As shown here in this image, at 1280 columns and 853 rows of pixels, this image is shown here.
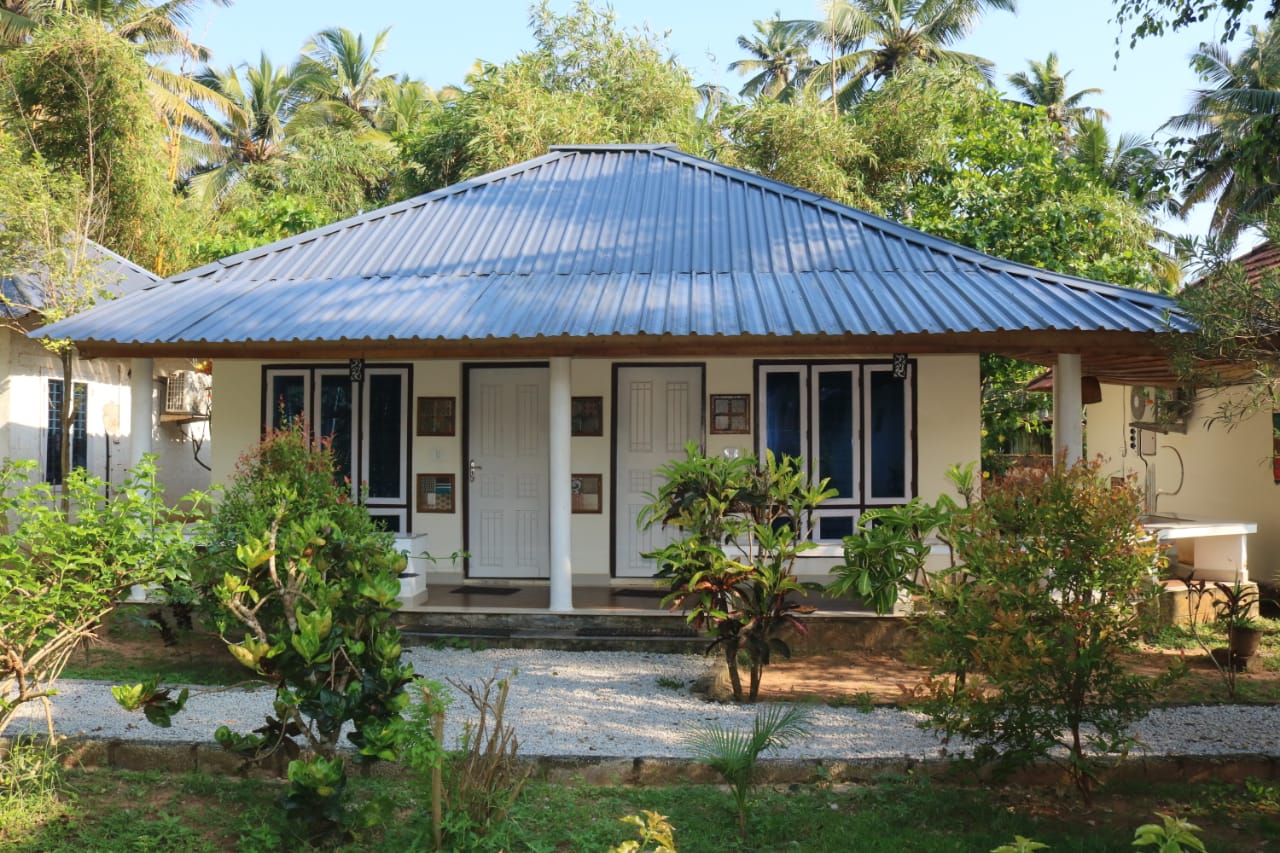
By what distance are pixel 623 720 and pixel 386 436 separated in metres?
5.29

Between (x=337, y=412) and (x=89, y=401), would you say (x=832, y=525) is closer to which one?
(x=337, y=412)

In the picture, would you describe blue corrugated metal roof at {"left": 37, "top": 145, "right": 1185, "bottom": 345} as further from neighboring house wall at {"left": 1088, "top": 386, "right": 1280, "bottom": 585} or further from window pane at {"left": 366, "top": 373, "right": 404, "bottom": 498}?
neighboring house wall at {"left": 1088, "top": 386, "right": 1280, "bottom": 585}

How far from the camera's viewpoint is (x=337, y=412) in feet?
35.4

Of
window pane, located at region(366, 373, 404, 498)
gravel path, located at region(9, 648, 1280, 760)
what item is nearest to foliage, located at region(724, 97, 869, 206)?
window pane, located at region(366, 373, 404, 498)

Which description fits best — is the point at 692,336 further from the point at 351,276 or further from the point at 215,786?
the point at 215,786

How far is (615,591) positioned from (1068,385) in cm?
472

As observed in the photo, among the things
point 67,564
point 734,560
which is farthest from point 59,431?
point 734,560

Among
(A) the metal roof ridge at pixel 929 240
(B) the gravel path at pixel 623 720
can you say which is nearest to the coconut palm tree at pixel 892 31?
(A) the metal roof ridge at pixel 929 240

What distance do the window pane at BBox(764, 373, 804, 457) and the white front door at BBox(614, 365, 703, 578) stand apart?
742 mm

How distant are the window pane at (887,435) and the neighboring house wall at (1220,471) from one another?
8.54 feet

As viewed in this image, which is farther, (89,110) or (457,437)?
(89,110)

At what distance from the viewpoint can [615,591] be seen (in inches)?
398

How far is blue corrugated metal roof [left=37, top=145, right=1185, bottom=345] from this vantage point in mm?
8703

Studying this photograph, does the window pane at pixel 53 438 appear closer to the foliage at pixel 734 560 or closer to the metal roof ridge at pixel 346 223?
the metal roof ridge at pixel 346 223
